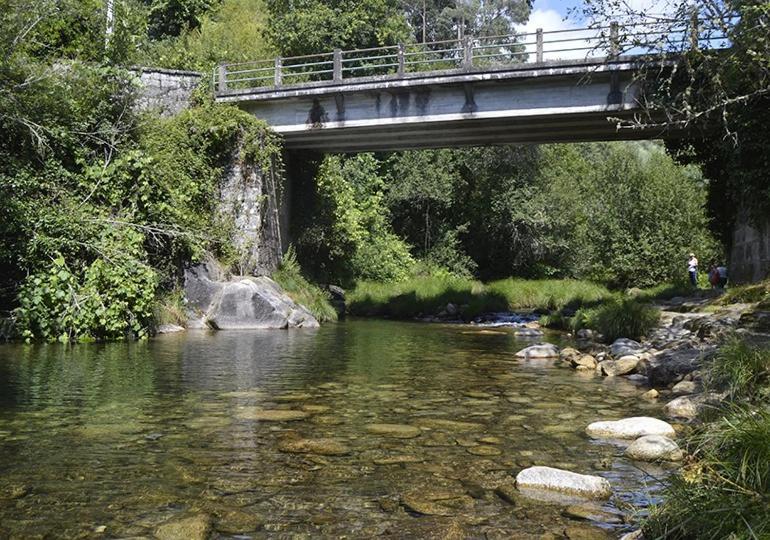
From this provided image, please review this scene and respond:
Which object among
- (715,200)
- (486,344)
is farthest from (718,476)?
(715,200)

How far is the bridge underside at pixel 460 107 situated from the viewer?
723 inches

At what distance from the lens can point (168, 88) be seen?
20266 millimetres

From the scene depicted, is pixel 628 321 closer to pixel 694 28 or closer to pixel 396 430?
pixel 694 28

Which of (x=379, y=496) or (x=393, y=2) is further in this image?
(x=393, y=2)

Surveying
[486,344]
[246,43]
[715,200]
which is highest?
[246,43]

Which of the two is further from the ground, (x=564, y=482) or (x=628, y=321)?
(x=628, y=321)

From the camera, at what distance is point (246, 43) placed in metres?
32.9

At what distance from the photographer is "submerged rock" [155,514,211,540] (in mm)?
3635

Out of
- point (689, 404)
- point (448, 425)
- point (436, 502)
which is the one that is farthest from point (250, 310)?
point (436, 502)

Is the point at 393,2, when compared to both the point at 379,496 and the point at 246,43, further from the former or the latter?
the point at 379,496

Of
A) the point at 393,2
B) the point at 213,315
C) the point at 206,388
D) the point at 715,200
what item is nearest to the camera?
the point at 206,388

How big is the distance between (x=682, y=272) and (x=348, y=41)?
19.3 meters

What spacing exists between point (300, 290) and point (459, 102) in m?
7.85

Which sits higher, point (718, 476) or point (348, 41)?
point (348, 41)
